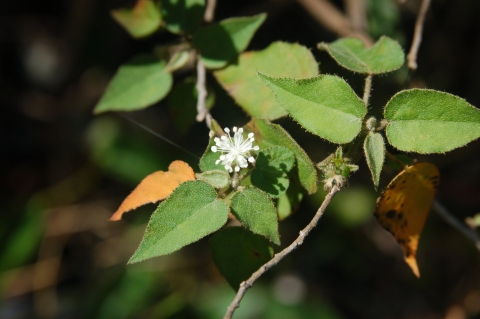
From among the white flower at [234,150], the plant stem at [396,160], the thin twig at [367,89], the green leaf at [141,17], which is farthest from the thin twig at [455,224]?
the green leaf at [141,17]

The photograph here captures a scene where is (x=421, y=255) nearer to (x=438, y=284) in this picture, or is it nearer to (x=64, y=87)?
(x=438, y=284)

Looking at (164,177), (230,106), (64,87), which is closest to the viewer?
(164,177)

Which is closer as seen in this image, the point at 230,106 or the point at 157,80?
the point at 157,80

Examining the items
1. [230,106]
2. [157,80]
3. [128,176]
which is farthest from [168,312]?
[157,80]

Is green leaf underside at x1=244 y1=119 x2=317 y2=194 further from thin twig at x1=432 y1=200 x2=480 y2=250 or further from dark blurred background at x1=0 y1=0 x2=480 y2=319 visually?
dark blurred background at x1=0 y1=0 x2=480 y2=319

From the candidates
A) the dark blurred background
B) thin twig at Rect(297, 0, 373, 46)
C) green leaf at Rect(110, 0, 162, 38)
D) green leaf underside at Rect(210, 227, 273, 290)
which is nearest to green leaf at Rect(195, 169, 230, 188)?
green leaf underside at Rect(210, 227, 273, 290)

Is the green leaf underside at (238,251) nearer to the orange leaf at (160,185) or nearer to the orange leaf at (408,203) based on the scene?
the orange leaf at (160,185)
